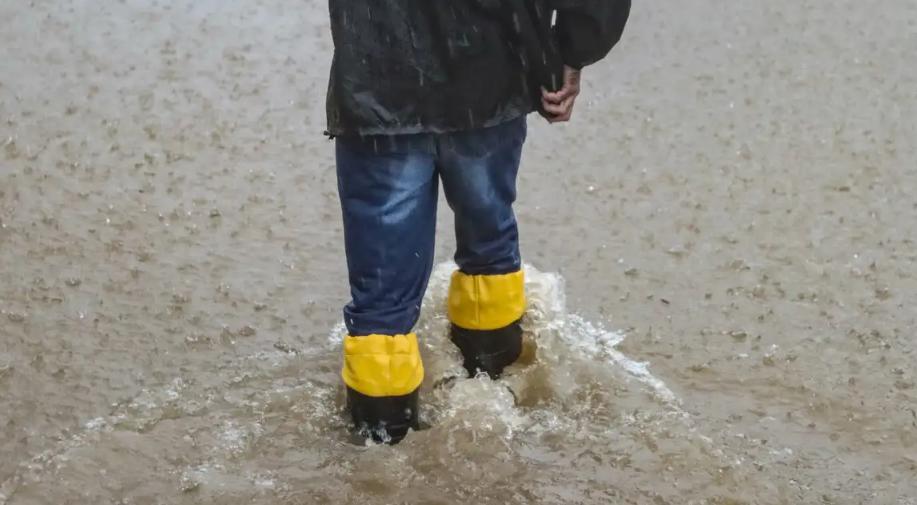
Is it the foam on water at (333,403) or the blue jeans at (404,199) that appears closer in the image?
the blue jeans at (404,199)

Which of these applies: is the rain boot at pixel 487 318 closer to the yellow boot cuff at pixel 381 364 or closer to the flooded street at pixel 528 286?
the flooded street at pixel 528 286

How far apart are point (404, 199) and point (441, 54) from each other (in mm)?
202

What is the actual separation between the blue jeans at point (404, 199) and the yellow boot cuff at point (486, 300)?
12cm

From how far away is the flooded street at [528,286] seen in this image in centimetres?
156

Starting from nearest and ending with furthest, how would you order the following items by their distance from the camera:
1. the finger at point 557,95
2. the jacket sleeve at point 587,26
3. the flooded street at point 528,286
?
the jacket sleeve at point 587,26
the finger at point 557,95
the flooded street at point 528,286

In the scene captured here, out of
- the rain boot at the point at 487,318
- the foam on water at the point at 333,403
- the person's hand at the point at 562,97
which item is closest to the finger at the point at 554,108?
the person's hand at the point at 562,97

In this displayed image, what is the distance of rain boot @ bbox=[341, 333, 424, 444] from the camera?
4.91 feet

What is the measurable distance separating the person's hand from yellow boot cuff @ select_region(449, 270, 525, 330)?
305mm

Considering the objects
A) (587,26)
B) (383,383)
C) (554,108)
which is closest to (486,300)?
(383,383)

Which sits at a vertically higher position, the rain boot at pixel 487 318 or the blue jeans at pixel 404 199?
the blue jeans at pixel 404 199

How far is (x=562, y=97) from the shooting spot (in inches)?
56.2

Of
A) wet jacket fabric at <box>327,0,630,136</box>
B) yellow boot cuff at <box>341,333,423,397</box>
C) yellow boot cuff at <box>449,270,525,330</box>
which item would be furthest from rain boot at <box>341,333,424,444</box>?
wet jacket fabric at <box>327,0,630,136</box>

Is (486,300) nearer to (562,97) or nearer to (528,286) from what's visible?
(528,286)

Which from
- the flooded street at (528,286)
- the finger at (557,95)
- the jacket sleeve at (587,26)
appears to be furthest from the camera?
the flooded street at (528,286)
